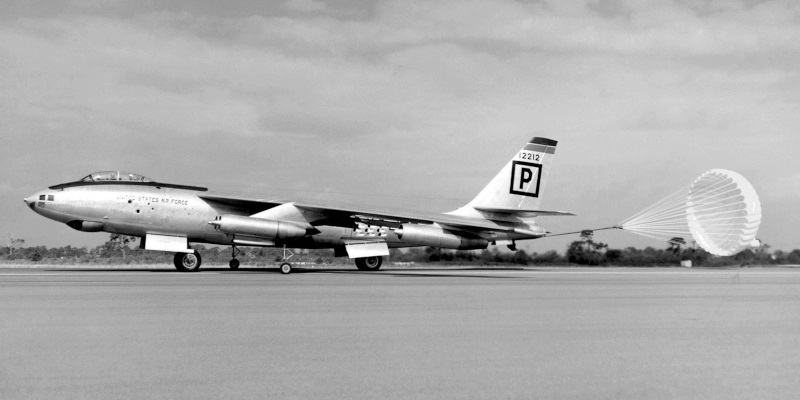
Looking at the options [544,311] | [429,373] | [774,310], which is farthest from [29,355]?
[774,310]

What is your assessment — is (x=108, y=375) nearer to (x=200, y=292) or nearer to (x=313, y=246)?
(x=200, y=292)

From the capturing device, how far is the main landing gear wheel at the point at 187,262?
22.9 metres

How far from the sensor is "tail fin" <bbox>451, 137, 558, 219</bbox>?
93.0ft

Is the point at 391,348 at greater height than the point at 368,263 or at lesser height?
lesser

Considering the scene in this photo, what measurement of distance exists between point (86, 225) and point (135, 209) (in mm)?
1531

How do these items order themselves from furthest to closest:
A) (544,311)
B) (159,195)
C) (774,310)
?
(159,195) < (774,310) < (544,311)

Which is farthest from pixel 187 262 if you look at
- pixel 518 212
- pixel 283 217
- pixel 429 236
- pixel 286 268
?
pixel 518 212

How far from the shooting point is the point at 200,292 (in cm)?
1291

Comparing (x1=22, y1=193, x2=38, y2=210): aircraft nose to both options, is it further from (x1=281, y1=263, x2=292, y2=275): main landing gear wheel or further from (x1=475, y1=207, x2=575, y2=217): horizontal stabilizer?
(x1=475, y1=207, x2=575, y2=217): horizontal stabilizer

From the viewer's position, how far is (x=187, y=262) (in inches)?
901

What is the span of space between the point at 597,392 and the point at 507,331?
284 centimetres

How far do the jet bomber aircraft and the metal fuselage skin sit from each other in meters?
0.03

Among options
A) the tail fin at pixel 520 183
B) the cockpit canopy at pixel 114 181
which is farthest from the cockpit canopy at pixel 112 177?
the tail fin at pixel 520 183

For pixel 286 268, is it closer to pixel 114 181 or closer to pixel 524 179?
pixel 114 181
